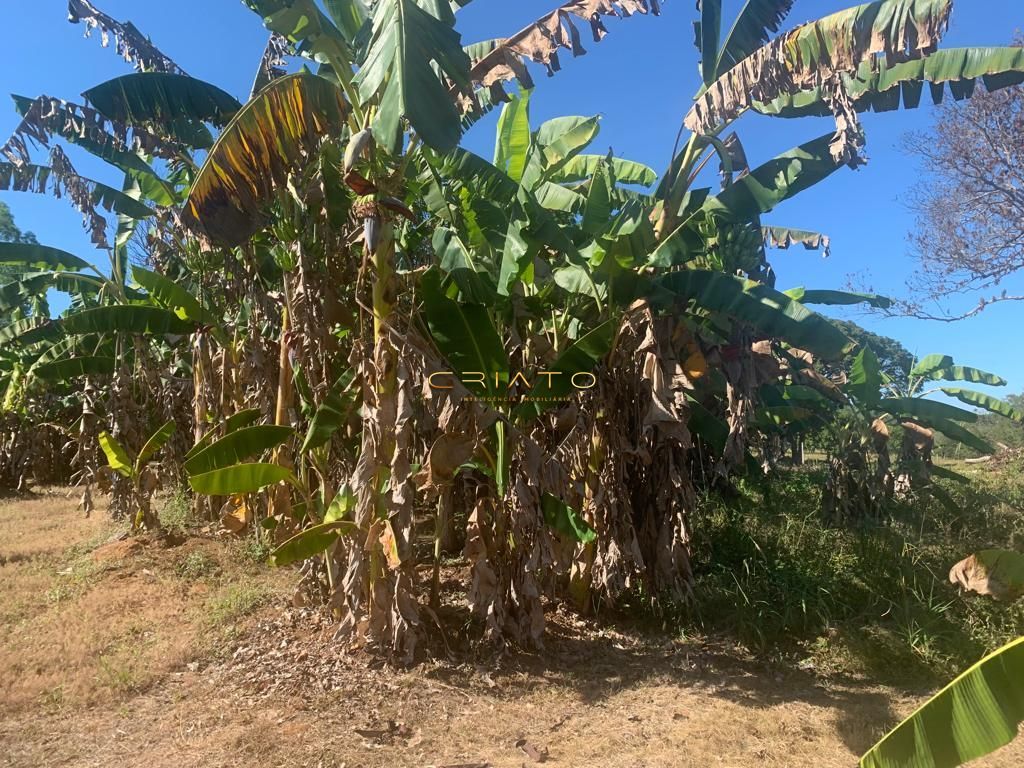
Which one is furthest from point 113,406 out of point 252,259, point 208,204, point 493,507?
point 493,507

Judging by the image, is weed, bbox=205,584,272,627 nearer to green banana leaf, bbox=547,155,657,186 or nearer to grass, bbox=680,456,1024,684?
grass, bbox=680,456,1024,684

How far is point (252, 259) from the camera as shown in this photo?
6.26 m

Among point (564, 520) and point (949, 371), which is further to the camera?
point (949, 371)

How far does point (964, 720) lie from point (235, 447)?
4377mm

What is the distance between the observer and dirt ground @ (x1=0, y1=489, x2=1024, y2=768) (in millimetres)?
3795

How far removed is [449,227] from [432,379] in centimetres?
229

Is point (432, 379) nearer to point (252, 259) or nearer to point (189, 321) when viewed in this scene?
point (252, 259)

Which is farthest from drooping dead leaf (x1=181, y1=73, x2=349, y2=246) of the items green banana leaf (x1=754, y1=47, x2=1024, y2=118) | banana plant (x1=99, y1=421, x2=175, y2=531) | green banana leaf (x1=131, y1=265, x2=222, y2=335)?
green banana leaf (x1=754, y1=47, x2=1024, y2=118)

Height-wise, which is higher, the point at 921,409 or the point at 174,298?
the point at 174,298

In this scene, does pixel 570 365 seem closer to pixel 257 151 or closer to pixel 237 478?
pixel 237 478

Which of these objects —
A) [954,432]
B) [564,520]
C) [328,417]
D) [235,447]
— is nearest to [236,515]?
[235,447]

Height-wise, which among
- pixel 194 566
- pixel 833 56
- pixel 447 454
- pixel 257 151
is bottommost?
pixel 194 566

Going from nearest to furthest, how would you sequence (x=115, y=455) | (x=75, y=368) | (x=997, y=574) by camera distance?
(x=997, y=574) → (x=115, y=455) → (x=75, y=368)

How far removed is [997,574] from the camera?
2.58 m
